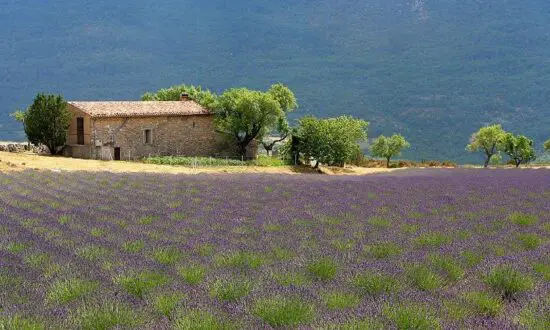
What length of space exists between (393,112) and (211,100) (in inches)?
3784

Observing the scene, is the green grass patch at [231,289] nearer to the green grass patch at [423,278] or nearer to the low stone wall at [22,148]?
the green grass patch at [423,278]

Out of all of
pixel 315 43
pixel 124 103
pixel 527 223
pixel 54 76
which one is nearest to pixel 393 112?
pixel 315 43

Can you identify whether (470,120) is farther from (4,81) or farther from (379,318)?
(379,318)

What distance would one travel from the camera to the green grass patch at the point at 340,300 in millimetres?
4383

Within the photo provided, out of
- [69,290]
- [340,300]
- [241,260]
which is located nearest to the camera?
[340,300]

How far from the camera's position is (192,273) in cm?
541

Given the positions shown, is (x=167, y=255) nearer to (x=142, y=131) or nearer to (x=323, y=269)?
(x=323, y=269)

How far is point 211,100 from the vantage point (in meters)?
44.8

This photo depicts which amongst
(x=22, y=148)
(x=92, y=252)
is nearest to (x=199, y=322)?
(x=92, y=252)

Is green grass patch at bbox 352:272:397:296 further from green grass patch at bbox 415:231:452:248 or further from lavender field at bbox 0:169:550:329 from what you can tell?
green grass patch at bbox 415:231:452:248

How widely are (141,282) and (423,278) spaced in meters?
Result: 2.31

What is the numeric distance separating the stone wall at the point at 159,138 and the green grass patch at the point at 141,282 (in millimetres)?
33426

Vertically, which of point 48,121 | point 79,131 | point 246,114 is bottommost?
point 79,131

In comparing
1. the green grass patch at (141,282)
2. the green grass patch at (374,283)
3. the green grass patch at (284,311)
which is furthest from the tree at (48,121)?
the green grass patch at (284,311)
